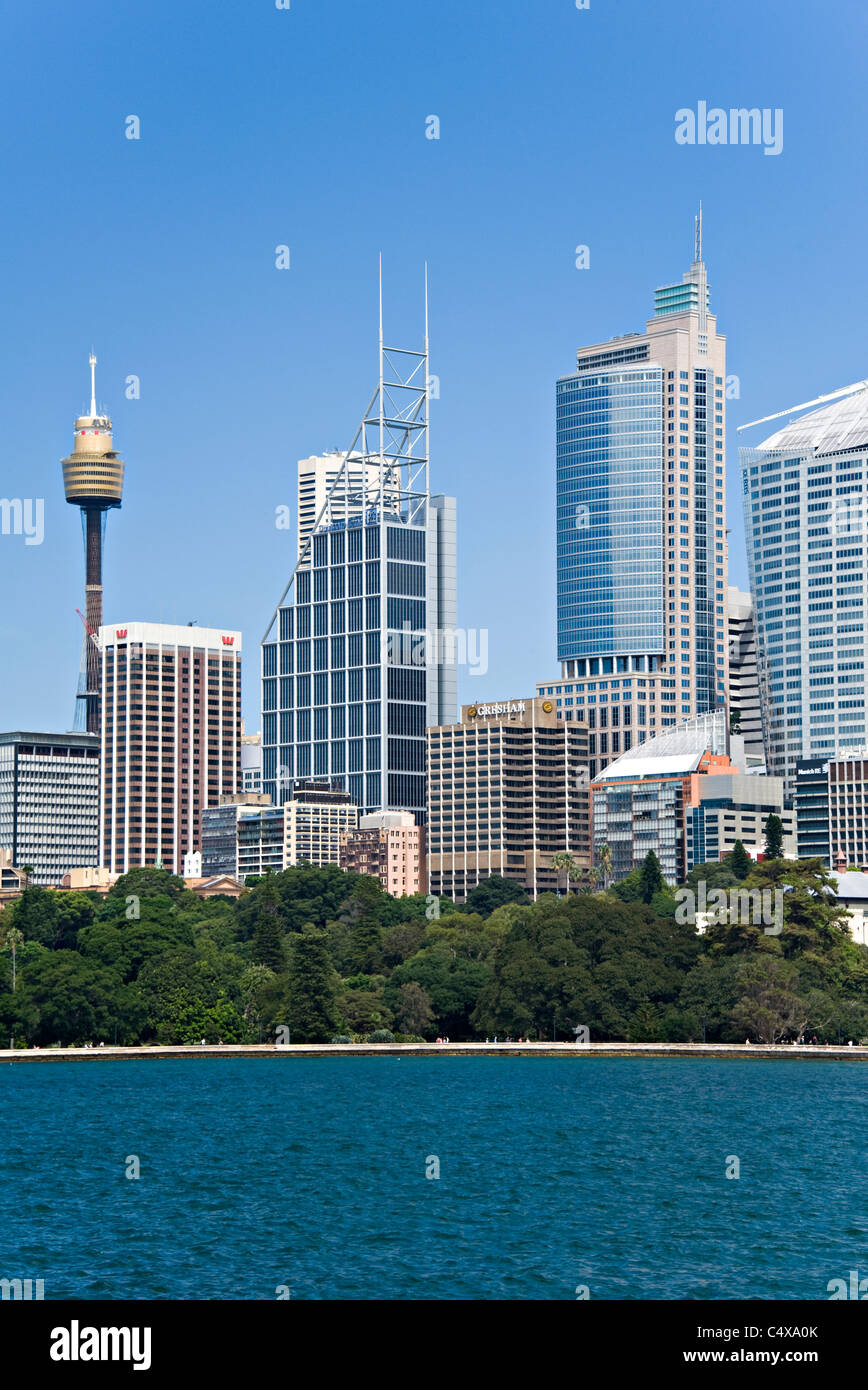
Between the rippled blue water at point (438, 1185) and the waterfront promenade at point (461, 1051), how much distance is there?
1759 cm

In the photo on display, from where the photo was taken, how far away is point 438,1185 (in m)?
96.9

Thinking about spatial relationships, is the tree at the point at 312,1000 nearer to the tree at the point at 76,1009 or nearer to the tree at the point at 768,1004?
the tree at the point at 76,1009

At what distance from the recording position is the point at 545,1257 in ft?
242

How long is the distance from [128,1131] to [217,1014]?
2853 inches

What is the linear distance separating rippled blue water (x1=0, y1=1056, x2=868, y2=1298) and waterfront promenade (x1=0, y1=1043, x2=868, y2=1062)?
17595mm

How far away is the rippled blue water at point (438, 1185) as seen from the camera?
7031cm

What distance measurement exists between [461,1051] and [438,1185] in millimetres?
101414

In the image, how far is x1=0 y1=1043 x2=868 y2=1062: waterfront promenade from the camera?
186 m
